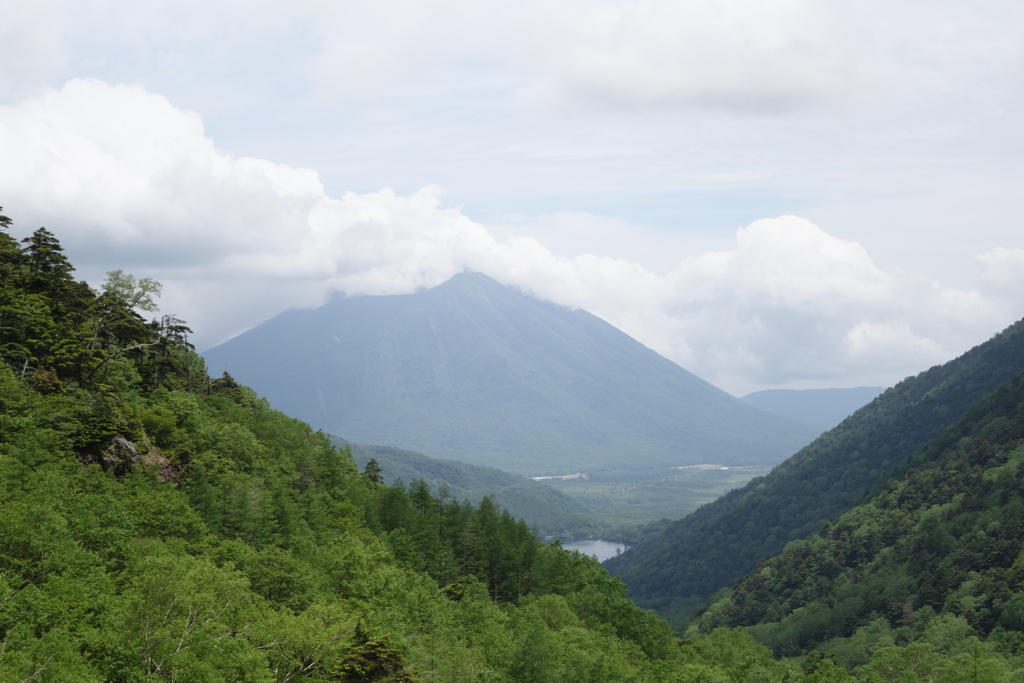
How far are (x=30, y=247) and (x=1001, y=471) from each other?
18914 centimetres

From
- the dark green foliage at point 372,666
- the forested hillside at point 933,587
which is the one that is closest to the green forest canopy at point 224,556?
the dark green foliage at point 372,666

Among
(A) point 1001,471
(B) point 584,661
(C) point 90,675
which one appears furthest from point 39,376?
(A) point 1001,471

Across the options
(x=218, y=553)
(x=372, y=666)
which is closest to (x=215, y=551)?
(x=218, y=553)

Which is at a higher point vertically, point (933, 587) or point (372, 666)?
point (372, 666)

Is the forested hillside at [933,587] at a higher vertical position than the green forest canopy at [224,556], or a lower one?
lower

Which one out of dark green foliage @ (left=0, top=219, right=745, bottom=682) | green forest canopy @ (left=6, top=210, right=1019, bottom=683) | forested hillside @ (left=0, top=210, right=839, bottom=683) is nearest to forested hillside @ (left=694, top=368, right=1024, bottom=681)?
green forest canopy @ (left=6, top=210, right=1019, bottom=683)

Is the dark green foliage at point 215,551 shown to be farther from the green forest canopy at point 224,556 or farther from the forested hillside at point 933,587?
the forested hillside at point 933,587

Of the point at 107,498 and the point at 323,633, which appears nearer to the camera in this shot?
the point at 323,633

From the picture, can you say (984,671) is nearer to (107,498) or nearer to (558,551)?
(558,551)

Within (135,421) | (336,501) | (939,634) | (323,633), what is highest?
(135,421)

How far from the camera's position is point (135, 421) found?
6894 centimetres

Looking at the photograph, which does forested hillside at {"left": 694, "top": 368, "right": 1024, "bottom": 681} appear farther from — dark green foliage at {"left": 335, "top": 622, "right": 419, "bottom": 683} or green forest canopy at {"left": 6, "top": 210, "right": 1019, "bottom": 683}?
dark green foliage at {"left": 335, "top": 622, "right": 419, "bottom": 683}

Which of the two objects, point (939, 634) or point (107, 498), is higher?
point (107, 498)

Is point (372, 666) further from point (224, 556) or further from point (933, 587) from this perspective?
point (933, 587)
